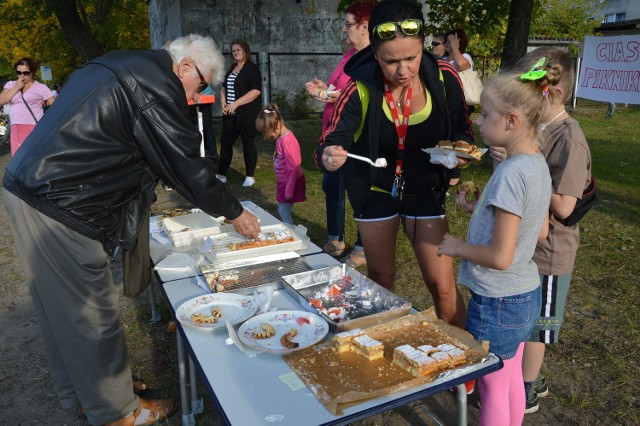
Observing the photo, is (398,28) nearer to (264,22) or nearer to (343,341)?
(343,341)

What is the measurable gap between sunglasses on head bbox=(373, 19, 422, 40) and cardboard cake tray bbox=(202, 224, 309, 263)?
118 centimetres

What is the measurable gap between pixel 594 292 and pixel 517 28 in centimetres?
449

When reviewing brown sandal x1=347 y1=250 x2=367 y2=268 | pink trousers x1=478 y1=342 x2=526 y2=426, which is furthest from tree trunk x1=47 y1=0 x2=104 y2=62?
pink trousers x1=478 y1=342 x2=526 y2=426

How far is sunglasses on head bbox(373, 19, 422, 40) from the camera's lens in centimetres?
204

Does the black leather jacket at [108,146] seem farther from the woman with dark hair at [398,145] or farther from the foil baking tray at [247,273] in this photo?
the woman with dark hair at [398,145]

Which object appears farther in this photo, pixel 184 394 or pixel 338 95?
pixel 338 95

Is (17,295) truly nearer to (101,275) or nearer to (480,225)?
(101,275)

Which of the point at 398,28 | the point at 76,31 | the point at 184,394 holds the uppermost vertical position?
the point at 76,31

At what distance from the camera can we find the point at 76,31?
1401 cm

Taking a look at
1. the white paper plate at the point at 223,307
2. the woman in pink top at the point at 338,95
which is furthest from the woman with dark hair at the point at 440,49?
the white paper plate at the point at 223,307

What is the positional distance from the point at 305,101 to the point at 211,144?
7148 mm

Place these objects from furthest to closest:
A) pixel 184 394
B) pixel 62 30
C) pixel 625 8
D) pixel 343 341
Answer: pixel 625 8, pixel 62 30, pixel 184 394, pixel 343 341

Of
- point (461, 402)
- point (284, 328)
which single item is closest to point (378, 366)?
point (461, 402)

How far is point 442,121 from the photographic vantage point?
238 cm
